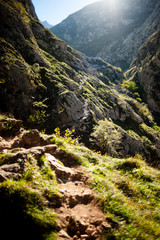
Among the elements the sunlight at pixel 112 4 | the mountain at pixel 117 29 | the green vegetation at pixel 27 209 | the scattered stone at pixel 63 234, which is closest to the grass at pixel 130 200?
the scattered stone at pixel 63 234

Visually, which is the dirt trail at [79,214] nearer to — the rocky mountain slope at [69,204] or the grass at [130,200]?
the rocky mountain slope at [69,204]

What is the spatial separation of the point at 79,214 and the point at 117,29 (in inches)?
8521

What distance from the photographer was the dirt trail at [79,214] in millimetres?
3092

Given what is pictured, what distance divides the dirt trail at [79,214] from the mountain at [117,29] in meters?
149

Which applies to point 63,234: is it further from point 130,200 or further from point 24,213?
point 130,200

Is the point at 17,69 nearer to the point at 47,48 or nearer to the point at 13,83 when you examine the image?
the point at 13,83

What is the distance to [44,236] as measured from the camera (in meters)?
2.60

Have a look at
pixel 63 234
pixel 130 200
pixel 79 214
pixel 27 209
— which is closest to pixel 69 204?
pixel 79 214

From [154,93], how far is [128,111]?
35.8 meters

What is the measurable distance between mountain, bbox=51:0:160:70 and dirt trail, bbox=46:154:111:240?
149155mm

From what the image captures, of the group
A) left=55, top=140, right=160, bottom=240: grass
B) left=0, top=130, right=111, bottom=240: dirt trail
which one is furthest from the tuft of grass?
left=55, top=140, right=160, bottom=240: grass

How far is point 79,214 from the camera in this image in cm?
363

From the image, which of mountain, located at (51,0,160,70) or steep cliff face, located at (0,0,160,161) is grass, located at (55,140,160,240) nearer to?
steep cliff face, located at (0,0,160,161)

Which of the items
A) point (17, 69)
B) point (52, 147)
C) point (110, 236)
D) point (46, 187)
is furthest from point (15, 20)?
point (110, 236)
